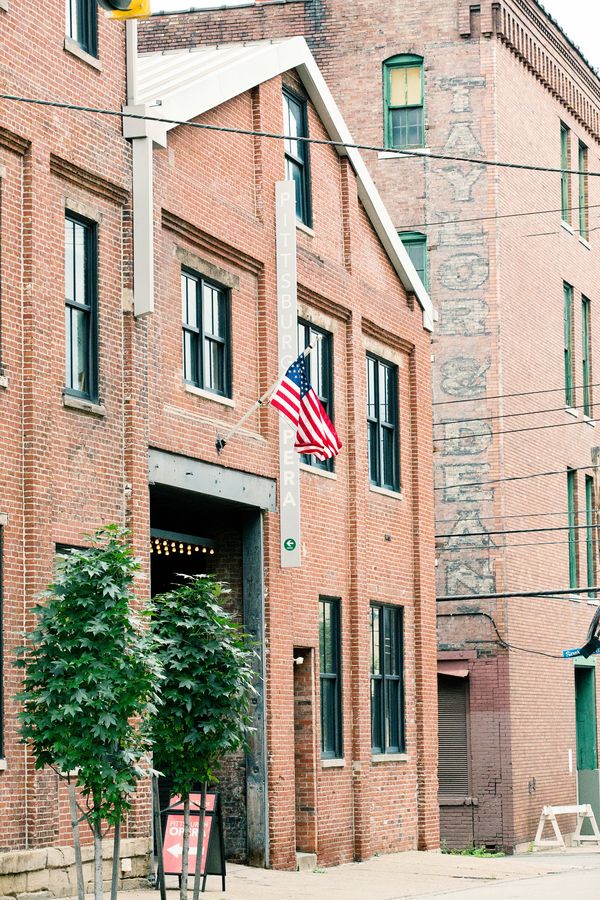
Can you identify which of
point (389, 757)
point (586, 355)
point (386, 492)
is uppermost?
point (586, 355)

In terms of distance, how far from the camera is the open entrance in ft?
71.4

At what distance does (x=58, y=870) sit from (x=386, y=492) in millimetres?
11402

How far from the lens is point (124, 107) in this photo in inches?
773

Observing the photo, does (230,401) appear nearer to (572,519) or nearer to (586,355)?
(572,519)

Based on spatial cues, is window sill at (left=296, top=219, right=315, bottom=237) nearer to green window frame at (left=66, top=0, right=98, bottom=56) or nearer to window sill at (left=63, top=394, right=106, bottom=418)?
green window frame at (left=66, top=0, right=98, bottom=56)

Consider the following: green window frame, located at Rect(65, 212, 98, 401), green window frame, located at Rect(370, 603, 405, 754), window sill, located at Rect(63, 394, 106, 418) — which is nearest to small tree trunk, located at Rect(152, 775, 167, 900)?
window sill, located at Rect(63, 394, 106, 418)

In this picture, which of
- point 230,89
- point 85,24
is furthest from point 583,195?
point 85,24

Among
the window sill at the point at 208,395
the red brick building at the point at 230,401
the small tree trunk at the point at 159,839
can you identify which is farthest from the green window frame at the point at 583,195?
the small tree trunk at the point at 159,839

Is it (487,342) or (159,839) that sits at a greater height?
(487,342)

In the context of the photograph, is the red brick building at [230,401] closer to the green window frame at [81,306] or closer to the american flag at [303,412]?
the green window frame at [81,306]

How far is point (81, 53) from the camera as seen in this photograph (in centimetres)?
1892

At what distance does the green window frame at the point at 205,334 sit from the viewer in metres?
21.3

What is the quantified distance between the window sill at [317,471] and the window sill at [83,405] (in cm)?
591

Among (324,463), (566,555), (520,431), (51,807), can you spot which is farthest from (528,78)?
(51,807)
